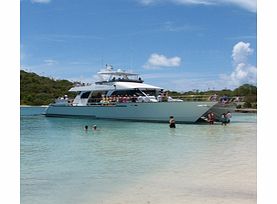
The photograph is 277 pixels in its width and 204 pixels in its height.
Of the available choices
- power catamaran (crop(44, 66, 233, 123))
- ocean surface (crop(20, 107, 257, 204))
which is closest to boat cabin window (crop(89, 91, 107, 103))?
power catamaran (crop(44, 66, 233, 123))

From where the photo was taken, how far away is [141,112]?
16922mm

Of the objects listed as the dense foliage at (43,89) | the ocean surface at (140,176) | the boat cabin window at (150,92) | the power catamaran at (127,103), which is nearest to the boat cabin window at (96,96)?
the power catamaran at (127,103)

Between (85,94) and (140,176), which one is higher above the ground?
(85,94)

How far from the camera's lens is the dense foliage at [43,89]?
22316mm

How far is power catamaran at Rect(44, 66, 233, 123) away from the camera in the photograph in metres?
15.5

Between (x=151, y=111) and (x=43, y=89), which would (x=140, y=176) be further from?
(x=43, y=89)

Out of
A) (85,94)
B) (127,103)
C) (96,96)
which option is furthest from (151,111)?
(85,94)

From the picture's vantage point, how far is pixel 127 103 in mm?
17375

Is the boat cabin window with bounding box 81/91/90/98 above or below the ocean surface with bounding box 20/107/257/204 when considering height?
above

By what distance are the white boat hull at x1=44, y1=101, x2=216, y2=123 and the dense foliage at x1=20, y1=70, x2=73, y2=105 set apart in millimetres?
3422

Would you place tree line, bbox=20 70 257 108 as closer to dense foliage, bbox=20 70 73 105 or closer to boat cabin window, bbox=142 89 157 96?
dense foliage, bbox=20 70 73 105

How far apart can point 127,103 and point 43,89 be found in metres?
9.48
